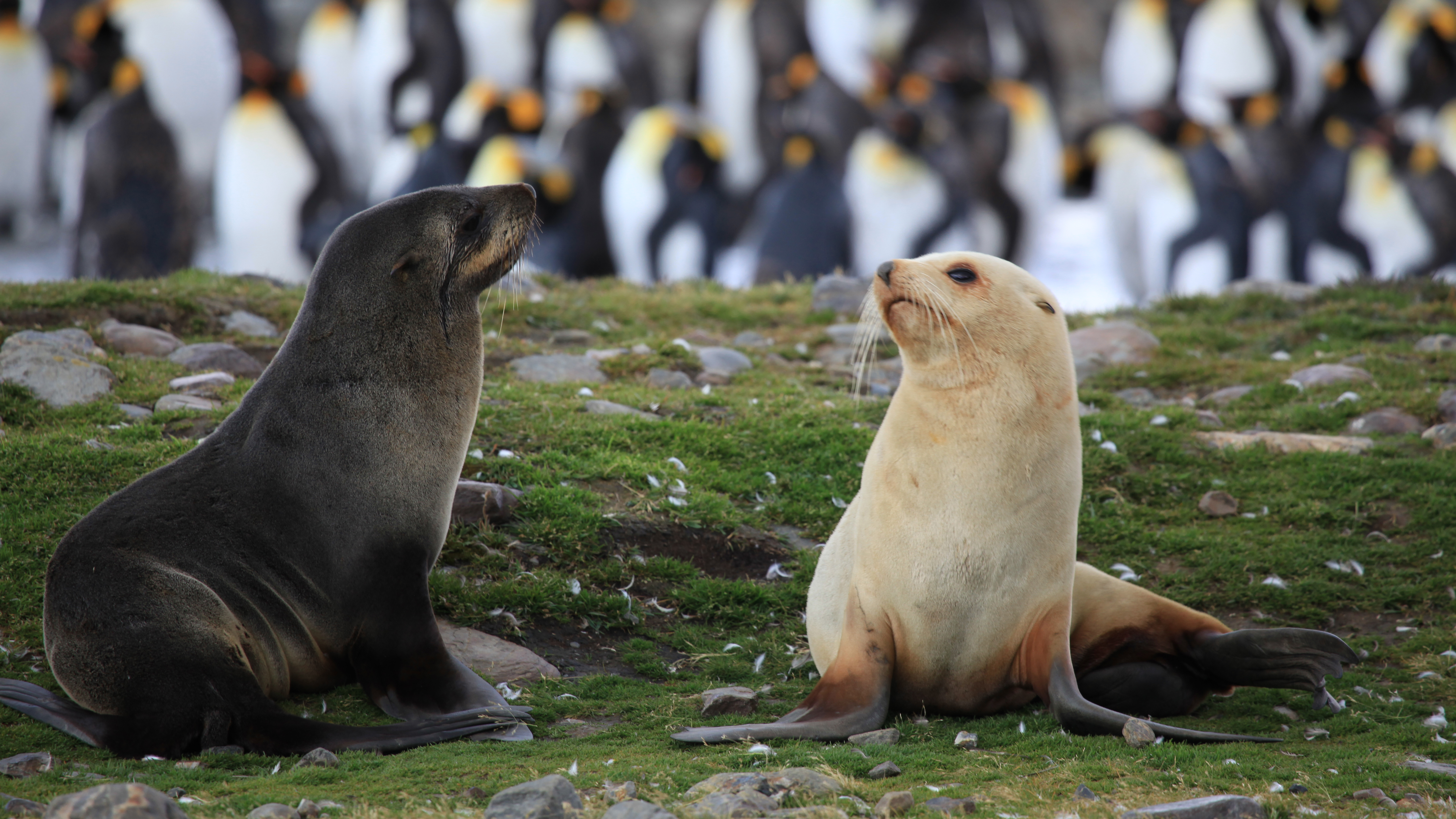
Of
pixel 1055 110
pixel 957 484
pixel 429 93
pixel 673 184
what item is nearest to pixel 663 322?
pixel 957 484

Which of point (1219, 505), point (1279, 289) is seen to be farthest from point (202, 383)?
point (1279, 289)

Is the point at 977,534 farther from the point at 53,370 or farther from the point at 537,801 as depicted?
the point at 53,370

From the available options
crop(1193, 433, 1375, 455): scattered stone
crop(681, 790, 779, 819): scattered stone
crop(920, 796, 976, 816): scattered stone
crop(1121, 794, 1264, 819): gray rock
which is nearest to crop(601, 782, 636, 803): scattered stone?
crop(681, 790, 779, 819): scattered stone

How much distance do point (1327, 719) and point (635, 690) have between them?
2210 mm

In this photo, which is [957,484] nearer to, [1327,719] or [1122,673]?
[1122,673]

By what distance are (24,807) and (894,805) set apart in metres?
1.98

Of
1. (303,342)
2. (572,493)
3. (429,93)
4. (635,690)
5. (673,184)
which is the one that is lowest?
(635,690)

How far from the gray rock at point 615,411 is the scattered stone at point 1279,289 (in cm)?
518

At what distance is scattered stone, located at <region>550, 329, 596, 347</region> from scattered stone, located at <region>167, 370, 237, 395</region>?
7.04 feet

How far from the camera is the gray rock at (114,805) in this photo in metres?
2.82

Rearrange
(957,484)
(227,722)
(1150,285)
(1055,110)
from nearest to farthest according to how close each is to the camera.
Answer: (227,722) → (957,484) → (1150,285) → (1055,110)

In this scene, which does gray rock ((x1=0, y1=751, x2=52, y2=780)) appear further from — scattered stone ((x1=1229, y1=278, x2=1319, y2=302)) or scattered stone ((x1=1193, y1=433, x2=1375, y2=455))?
scattered stone ((x1=1229, y1=278, x2=1319, y2=302))

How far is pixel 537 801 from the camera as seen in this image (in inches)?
119

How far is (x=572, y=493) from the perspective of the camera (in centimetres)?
572
